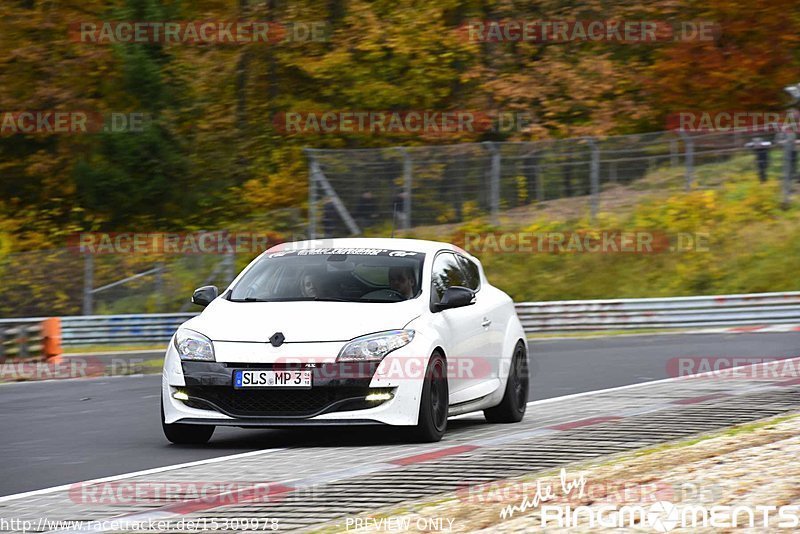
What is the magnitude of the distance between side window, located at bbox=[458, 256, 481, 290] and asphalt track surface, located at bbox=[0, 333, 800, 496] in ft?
5.50

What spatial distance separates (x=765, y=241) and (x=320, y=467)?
25240mm

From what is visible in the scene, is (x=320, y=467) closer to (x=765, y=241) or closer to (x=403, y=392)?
(x=403, y=392)

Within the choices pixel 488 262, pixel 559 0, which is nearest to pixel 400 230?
pixel 488 262

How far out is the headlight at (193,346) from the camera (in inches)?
408

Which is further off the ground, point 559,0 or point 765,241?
point 559,0

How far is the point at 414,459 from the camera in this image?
370 inches

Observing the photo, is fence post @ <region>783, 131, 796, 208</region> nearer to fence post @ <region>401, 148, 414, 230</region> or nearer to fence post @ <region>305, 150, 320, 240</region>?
fence post @ <region>401, 148, 414, 230</region>

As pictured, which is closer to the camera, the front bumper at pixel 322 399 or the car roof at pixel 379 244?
the front bumper at pixel 322 399
